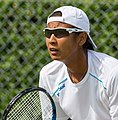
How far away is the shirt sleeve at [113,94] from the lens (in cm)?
495

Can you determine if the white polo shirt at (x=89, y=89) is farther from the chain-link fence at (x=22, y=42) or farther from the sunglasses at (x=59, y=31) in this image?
the chain-link fence at (x=22, y=42)

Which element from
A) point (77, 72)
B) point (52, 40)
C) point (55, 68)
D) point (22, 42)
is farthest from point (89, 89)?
point (22, 42)

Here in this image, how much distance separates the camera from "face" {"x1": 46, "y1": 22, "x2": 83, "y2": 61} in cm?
499

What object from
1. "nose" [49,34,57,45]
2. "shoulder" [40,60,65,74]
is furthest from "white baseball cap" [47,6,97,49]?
"shoulder" [40,60,65,74]

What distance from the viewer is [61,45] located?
5004mm

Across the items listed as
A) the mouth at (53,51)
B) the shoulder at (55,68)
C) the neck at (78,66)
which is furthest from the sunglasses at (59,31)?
the shoulder at (55,68)

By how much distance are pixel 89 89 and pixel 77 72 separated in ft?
0.51

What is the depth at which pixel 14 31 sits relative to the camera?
7539 mm

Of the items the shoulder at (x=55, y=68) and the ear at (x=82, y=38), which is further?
the shoulder at (x=55, y=68)

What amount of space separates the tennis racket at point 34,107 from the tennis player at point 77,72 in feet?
0.34

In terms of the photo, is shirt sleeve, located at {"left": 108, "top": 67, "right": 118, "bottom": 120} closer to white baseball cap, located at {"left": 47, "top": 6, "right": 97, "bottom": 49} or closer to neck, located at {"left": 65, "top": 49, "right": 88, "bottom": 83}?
neck, located at {"left": 65, "top": 49, "right": 88, "bottom": 83}

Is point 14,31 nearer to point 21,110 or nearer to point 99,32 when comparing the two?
point 99,32

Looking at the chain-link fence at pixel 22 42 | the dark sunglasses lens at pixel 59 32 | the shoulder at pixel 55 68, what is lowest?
the chain-link fence at pixel 22 42

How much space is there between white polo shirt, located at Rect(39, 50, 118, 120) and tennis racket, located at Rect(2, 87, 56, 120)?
103 millimetres
